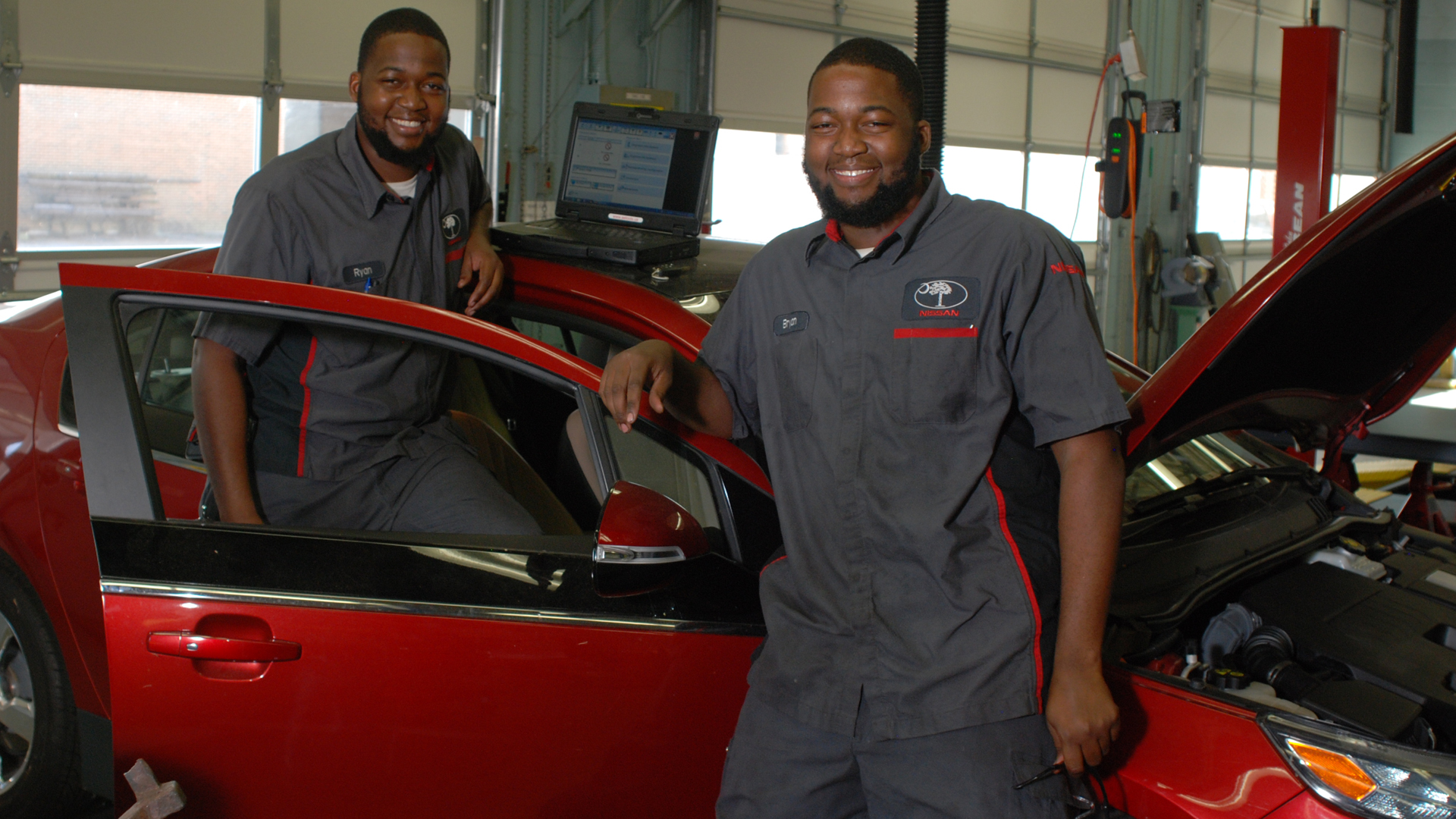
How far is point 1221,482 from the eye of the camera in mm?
2385

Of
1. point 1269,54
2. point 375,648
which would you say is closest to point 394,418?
point 375,648

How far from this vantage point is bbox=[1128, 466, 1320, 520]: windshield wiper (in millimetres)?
2266

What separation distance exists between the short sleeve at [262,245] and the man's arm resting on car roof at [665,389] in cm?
76

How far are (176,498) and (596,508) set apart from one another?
80 cm

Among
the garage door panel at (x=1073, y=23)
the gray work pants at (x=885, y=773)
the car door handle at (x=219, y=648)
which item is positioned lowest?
the gray work pants at (x=885, y=773)

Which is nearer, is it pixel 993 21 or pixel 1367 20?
pixel 993 21

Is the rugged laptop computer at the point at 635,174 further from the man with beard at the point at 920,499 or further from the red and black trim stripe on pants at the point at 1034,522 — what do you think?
the red and black trim stripe on pants at the point at 1034,522

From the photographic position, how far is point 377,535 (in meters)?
1.75

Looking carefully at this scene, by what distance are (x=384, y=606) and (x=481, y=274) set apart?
0.83 meters

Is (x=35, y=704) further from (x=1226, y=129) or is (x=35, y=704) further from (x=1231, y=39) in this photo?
(x=1231, y=39)

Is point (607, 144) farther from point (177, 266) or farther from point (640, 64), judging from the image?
point (640, 64)

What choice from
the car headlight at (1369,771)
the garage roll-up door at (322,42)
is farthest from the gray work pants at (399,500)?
the garage roll-up door at (322,42)

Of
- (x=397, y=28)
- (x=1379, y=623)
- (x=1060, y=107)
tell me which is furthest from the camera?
(x=1060, y=107)

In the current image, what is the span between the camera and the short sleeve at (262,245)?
80.4 inches
